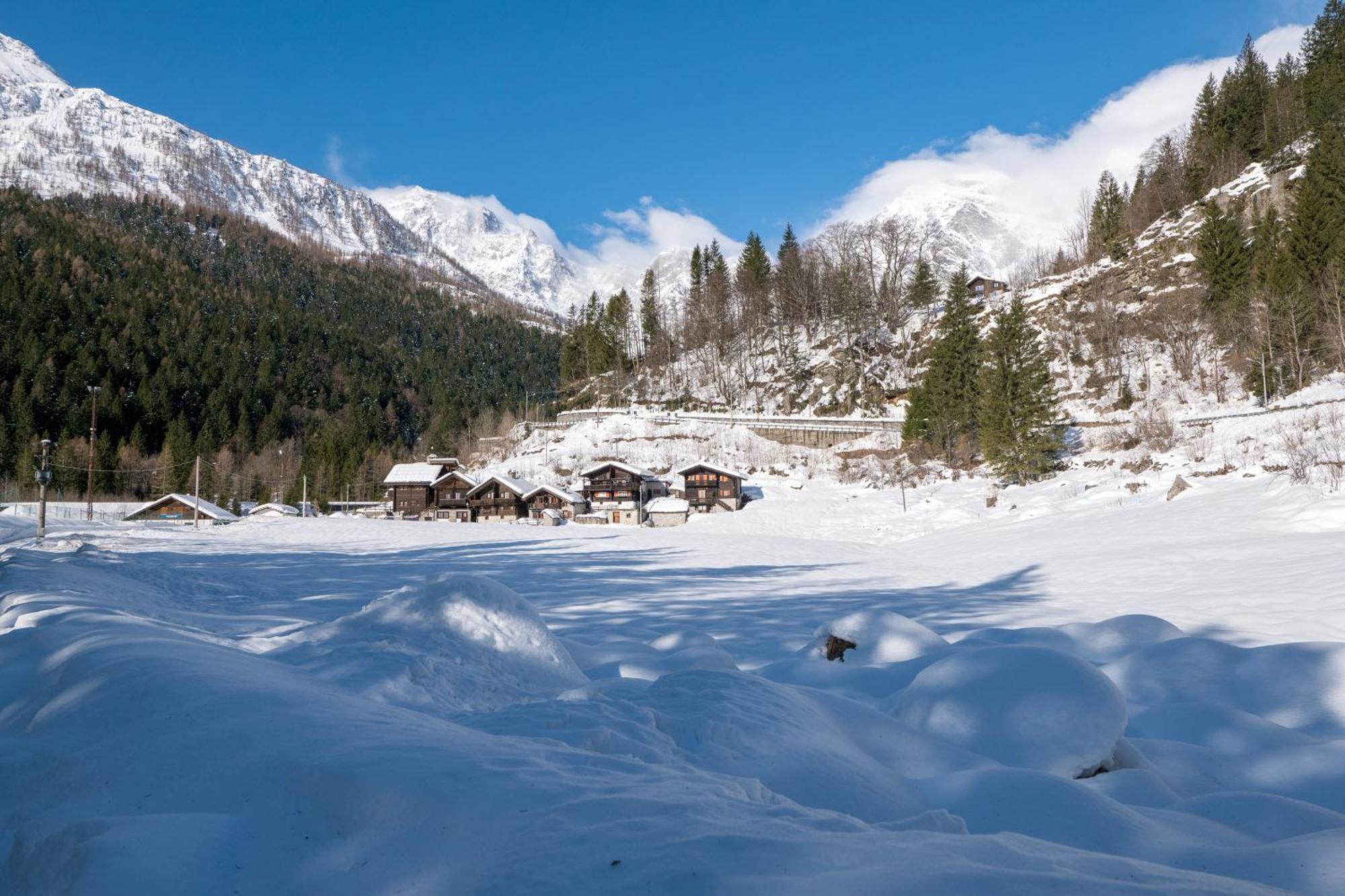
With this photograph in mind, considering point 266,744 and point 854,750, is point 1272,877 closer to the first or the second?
point 854,750

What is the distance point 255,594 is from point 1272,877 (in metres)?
16.2

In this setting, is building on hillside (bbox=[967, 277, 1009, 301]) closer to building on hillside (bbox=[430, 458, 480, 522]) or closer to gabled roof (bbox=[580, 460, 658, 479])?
gabled roof (bbox=[580, 460, 658, 479])

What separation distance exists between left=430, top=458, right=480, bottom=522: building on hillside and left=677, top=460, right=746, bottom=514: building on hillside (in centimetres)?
2028

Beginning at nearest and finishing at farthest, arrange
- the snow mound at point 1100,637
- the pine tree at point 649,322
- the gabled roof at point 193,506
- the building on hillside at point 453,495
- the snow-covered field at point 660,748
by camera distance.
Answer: the snow-covered field at point 660,748, the snow mound at point 1100,637, the gabled roof at point 193,506, the building on hillside at point 453,495, the pine tree at point 649,322

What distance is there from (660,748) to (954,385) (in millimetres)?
47580

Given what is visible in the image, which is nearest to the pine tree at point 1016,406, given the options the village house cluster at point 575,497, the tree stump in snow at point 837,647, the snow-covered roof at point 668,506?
the village house cluster at point 575,497

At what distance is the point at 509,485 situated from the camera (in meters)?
53.9

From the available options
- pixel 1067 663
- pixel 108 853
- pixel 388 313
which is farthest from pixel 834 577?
pixel 388 313

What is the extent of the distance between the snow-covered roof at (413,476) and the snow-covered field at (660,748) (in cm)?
5002

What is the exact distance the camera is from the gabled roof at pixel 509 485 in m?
53.9

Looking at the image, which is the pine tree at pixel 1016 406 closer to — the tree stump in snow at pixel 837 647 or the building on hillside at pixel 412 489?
the tree stump in snow at pixel 837 647

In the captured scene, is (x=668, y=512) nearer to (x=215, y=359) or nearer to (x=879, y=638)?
(x=879, y=638)

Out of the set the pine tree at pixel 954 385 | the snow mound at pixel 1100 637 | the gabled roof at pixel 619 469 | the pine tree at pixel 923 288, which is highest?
→ the pine tree at pixel 923 288

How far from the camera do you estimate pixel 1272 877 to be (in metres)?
2.35
